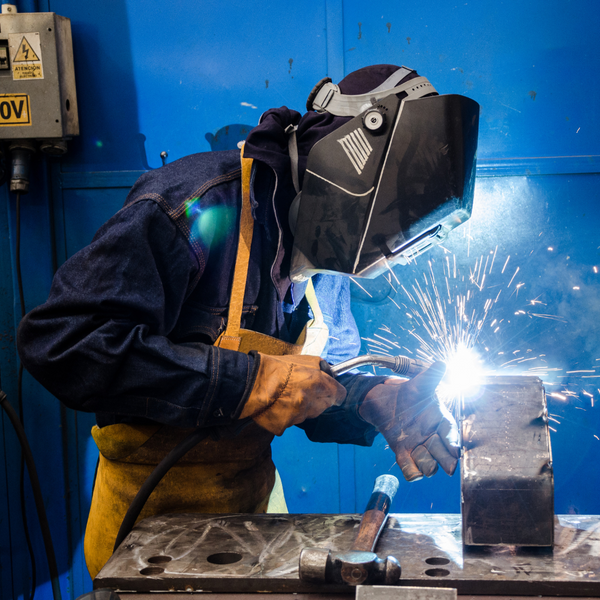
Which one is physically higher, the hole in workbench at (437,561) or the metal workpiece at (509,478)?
the metal workpiece at (509,478)

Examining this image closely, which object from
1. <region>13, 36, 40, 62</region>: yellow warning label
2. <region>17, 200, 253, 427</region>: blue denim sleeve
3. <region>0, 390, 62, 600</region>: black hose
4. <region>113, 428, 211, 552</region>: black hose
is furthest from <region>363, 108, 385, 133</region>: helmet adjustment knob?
<region>0, 390, 62, 600</region>: black hose

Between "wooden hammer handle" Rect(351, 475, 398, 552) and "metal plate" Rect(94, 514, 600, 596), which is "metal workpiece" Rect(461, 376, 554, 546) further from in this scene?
"wooden hammer handle" Rect(351, 475, 398, 552)

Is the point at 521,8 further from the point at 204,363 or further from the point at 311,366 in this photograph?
the point at 204,363

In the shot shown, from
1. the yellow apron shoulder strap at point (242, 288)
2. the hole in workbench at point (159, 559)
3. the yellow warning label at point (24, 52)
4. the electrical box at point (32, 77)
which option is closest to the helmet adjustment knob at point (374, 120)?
the yellow apron shoulder strap at point (242, 288)

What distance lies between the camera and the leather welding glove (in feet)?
4.22

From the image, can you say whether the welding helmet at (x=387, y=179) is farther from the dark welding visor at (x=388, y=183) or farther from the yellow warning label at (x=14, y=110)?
the yellow warning label at (x=14, y=110)

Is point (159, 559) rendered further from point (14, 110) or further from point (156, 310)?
point (14, 110)

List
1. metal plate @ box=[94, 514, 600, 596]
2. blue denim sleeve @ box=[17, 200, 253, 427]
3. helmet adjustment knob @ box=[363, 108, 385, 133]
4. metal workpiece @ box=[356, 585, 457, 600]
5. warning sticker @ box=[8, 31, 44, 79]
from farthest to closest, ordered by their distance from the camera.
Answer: warning sticker @ box=[8, 31, 44, 79] < helmet adjustment knob @ box=[363, 108, 385, 133] < blue denim sleeve @ box=[17, 200, 253, 427] < metal plate @ box=[94, 514, 600, 596] < metal workpiece @ box=[356, 585, 457, 600]

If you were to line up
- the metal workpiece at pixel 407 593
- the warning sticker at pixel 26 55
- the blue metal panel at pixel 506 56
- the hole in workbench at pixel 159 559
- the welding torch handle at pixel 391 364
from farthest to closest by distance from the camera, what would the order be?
the blue metal panel at pixel 506 56 < the warning sticker at pixel 26 55 < the welding torch handle at pixel 391 364 < the hole in workbench at pixel 159 559 < the metal workpiece at pixel 407 593

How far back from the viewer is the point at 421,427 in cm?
137

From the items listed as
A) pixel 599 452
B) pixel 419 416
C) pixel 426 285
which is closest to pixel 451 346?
pixel 426 285

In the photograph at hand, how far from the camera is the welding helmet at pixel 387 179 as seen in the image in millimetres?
1269

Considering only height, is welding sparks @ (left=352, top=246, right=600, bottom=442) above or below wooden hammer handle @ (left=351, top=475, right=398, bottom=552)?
above

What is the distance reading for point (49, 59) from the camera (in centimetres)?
207
